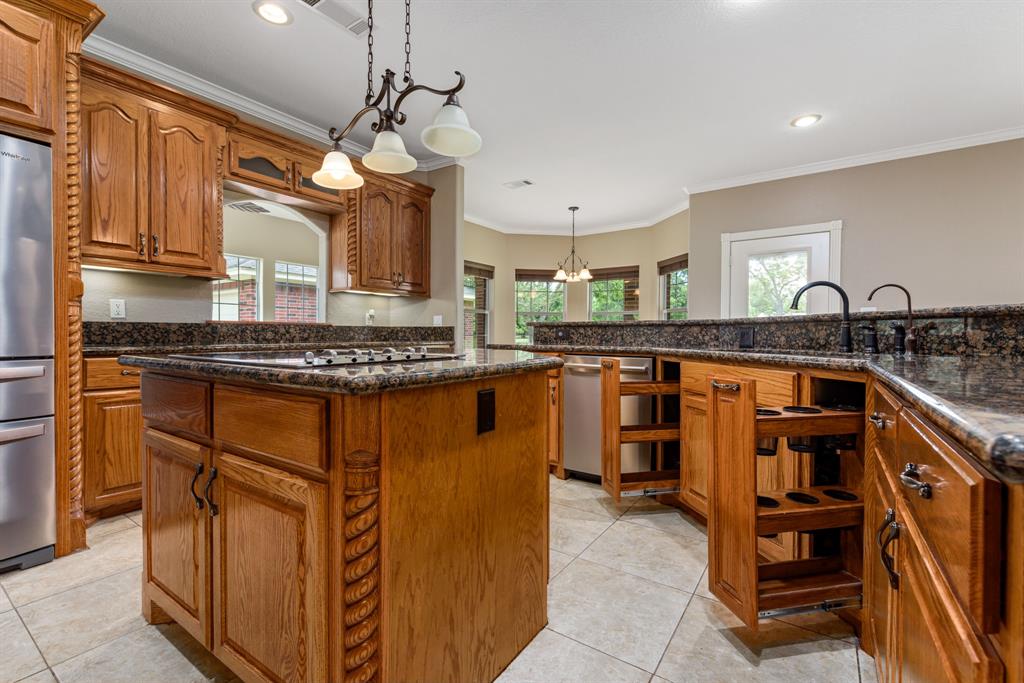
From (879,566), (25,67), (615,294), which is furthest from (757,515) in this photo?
→ (615,294)

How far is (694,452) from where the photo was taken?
2.35 meters

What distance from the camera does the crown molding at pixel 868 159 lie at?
3633 mm

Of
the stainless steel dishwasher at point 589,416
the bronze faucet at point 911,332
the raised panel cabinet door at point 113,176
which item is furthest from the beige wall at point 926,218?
the raised panel cabinet door at point 113,176

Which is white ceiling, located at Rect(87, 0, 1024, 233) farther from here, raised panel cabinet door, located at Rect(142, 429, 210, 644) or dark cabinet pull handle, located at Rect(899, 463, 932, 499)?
dark cabinet pull handle, located at Rect(899, 463, 932, 499)

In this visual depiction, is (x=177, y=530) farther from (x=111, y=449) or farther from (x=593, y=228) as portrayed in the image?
(x=593, y=228)

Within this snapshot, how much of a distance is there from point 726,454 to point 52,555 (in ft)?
9.34

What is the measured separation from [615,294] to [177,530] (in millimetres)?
6391

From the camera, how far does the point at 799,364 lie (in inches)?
65.2

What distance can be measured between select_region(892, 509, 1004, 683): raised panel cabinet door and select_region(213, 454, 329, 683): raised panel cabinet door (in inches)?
38.6

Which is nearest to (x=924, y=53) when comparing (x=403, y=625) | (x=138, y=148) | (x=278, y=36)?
(x=278, y=36)

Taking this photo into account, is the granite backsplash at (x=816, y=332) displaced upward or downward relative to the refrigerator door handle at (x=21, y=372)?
upward

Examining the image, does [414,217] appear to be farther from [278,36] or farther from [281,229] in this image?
[281,229]

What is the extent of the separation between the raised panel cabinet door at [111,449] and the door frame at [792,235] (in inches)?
197

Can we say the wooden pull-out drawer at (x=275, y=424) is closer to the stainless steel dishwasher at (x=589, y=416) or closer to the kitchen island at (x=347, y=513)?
the kitchen island at (x=347, y=513)
